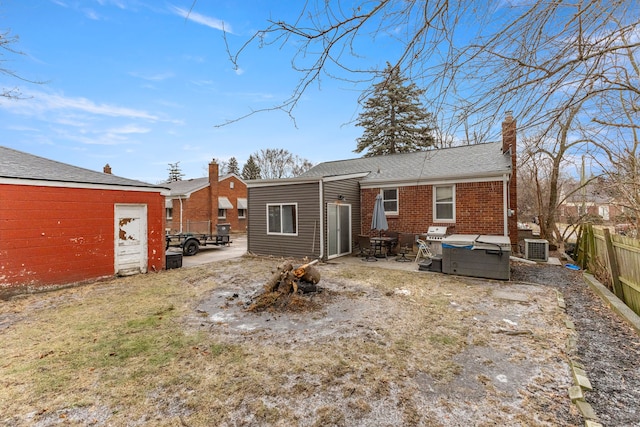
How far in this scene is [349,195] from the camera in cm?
1135

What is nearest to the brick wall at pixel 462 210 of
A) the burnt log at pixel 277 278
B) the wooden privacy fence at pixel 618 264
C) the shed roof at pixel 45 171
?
the wooden privacy fence at pixel 618 264

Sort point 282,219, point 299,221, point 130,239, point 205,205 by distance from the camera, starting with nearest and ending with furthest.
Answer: point 130,239 < point 299,221 < point 282,219 < point 205,205

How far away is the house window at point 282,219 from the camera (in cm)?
1052

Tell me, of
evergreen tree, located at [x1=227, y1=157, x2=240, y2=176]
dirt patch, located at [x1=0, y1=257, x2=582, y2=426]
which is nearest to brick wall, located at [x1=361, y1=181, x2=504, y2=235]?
dirt patch, located at [x1=0, y1=257, x2=582, y2=426]

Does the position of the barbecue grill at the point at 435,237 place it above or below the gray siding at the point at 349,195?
below


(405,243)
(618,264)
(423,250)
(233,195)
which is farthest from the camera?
(233,195)

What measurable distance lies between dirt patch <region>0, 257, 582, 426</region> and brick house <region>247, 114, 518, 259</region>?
169 inches

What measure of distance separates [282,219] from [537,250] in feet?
29.5

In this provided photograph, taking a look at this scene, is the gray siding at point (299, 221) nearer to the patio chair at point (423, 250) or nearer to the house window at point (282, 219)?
the house window at point (282, 219)

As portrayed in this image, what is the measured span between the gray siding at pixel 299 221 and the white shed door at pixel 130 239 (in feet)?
13.1

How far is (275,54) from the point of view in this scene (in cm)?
221

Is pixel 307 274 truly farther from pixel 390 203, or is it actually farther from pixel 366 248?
pixel 390 203

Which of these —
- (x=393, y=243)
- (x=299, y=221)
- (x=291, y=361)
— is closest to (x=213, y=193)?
(x=299, y=221)

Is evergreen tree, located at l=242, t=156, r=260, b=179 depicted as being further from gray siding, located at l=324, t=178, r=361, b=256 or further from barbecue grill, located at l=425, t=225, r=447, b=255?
barbecue grill, located at l=425, t=225, r=447, b=255
